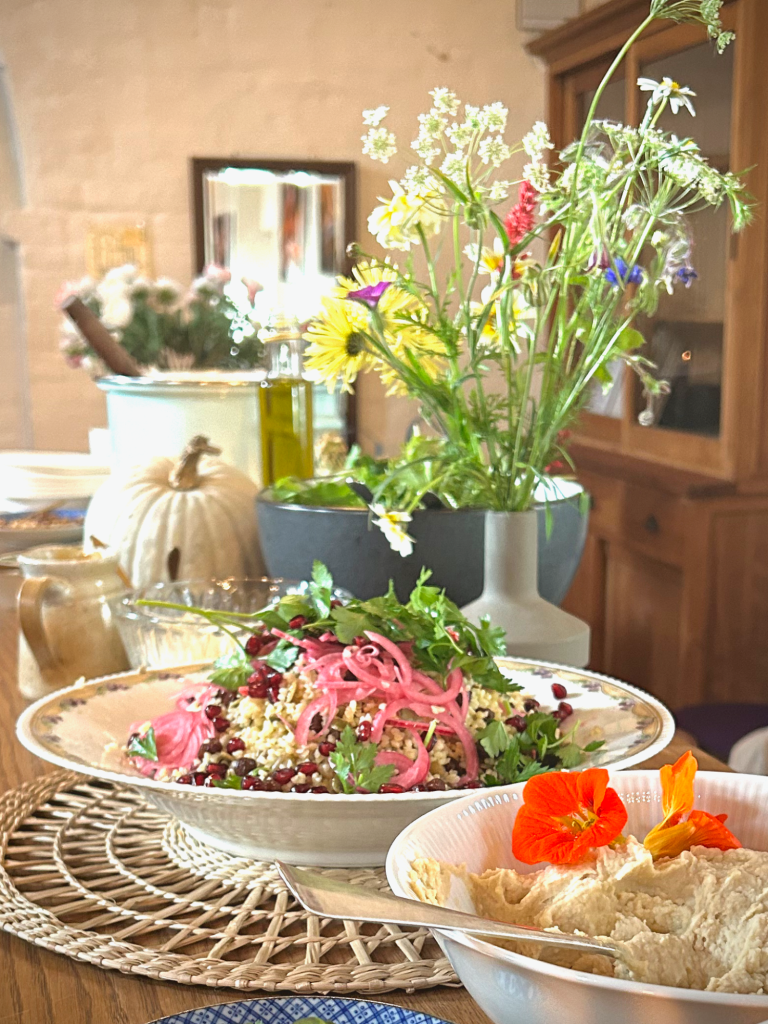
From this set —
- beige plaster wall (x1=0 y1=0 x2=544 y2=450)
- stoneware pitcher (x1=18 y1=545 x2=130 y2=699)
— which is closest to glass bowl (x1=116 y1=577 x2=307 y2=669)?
stoneware pitcher (x1=18 y1=545 x2=130 y2=699)

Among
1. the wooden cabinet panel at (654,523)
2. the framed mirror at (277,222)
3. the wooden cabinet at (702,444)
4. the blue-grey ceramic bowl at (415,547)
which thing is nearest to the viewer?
the blue-grey ceramic bowl at (415,547)

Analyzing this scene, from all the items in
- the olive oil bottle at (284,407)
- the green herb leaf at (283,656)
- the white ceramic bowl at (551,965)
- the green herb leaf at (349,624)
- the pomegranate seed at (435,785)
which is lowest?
the pomegranate seed at (435,785)

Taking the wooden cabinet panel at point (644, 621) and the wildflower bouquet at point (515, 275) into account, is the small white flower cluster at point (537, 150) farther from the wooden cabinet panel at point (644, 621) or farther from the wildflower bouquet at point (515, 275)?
the wooden cabinet panel at point (644, 621)

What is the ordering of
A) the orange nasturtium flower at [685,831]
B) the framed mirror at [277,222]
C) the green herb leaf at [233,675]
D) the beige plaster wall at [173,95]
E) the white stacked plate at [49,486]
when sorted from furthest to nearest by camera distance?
the framed mirror at [277,222], the beige plaster wall at [173,95], the white stacked plate at [49,486], the green herb leaf at [233,675], the orange nasturtium flower at [685,831]

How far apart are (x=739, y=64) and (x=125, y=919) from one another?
8.17ft

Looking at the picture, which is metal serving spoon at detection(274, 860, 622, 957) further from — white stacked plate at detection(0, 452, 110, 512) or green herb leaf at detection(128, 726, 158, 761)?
white stacked plate at detection(0, 452, 110, 512)

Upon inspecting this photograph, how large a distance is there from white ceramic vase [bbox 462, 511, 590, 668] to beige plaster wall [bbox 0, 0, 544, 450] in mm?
2807

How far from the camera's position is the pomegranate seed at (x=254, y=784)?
0.61m

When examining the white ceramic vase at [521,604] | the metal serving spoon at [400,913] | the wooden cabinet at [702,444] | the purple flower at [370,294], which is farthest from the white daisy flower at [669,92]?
the wooden cabinet at [702,444]

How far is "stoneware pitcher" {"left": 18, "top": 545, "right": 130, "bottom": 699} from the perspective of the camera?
97 cm

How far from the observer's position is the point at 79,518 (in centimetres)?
152

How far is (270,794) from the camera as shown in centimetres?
57

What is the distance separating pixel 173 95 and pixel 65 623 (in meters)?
2.83

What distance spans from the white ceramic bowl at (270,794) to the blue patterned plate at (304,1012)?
15cm
